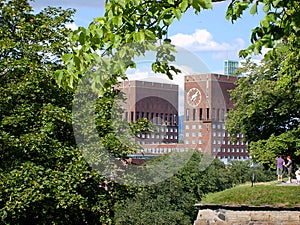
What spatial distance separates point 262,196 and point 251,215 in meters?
0.71

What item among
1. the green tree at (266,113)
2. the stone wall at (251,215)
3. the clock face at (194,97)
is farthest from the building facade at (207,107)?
the green tree at (266,113)

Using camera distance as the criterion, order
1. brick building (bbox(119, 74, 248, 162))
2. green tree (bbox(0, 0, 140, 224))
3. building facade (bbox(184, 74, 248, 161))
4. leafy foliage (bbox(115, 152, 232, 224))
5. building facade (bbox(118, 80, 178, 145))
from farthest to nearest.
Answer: leafy foliage (bbox(115, 152, 232, 224)), green tree (bbox(0, 0, 140, 224)), building facade (bbox(118, 80, 178, 145)), brick building (bbox(119, 74, 248, 162)), building facade (bbox(184, 74, 248, 161))

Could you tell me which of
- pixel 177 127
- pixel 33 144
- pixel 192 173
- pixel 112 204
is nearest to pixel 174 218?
pixel 192 173

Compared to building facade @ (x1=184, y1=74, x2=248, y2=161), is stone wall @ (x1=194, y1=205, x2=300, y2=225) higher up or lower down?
lower down

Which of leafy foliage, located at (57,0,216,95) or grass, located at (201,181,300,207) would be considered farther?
grass, located at (201,181,300,207)

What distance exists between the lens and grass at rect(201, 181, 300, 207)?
65.9ft

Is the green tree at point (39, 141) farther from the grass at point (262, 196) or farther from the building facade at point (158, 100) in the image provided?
the building facade at point (158, 100)

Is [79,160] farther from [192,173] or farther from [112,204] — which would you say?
[192,173]

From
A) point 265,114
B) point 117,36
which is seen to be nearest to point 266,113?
point 265,114

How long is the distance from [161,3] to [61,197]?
40.6 ft

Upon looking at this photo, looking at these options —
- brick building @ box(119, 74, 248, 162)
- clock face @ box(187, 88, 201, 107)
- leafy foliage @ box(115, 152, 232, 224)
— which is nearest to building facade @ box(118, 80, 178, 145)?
brick building @ box(119, 74, 248, 162)

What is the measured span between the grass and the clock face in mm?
12492

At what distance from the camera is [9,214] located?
16.1m

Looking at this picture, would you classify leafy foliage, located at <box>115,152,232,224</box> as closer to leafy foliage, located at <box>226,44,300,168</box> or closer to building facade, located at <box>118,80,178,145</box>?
leafy foliage, located at <box>226,44,300,168</box>
